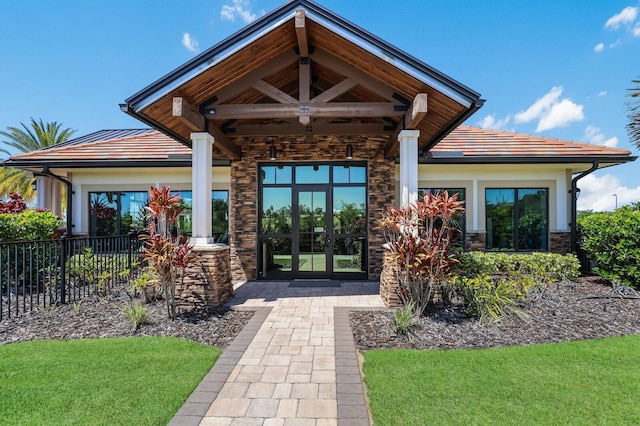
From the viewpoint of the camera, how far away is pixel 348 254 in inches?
342

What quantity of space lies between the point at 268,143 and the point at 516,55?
1013cm

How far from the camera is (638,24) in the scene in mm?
11836

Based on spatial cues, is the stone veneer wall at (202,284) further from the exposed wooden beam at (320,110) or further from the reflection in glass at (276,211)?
the reflection in glass at (276,211)

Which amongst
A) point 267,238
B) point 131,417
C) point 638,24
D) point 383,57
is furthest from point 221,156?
point 638,24

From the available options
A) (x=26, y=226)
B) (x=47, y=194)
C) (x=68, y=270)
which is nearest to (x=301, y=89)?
(x=68, y=270)

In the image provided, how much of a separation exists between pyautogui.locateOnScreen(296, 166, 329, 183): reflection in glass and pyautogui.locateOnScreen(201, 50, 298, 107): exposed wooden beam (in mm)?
2891

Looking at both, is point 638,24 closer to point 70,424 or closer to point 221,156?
point 221,156

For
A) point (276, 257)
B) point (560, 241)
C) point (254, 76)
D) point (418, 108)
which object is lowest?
point (276, 257)

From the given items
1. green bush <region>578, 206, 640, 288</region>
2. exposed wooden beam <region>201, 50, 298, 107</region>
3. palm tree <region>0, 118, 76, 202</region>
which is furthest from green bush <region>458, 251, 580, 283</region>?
palm tree <region>0, 118, 76, 202</region>

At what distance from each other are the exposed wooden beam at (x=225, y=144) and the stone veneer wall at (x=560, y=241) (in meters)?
9.41

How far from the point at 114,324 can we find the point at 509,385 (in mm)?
5479

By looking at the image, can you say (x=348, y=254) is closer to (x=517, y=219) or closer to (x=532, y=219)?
(x=517, y=219)

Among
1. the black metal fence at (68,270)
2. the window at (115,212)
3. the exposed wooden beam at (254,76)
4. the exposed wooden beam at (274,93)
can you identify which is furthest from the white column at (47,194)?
the exposed wooden beam at (274,93)

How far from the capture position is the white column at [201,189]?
6.22 m
